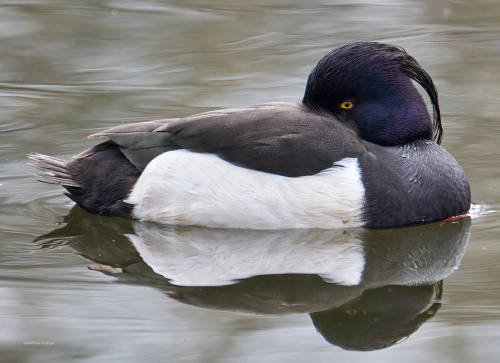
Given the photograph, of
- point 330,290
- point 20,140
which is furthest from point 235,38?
point 330,290

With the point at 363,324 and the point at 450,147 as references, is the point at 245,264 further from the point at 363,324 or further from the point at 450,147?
the point at 450,147

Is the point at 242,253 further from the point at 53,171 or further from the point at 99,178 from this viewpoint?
the point at 53,171

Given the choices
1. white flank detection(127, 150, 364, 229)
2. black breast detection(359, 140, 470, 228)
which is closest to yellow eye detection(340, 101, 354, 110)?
black breast detection(359, 140, 470, 228)

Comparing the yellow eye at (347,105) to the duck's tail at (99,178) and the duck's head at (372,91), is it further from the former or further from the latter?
the duck's tail at (99,178)

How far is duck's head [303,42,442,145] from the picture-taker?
5723 mm

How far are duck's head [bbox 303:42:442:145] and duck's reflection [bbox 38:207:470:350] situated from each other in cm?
62

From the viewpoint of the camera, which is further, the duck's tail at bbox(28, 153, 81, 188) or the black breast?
the duck's tail at bbox(28, 153, 81, 188)

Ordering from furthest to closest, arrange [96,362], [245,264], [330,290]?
[245,264] < [330,290] < [96,362]

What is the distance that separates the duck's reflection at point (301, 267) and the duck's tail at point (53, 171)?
0.25 metres

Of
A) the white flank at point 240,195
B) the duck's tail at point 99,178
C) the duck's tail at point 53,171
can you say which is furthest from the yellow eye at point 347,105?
the duck's tail at point 53,171

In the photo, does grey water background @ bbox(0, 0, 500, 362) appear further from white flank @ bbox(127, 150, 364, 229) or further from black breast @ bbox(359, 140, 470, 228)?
white flank @ bbox(127, 150, 364, 229)

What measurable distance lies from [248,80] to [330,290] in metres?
3.62

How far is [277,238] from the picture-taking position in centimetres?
556

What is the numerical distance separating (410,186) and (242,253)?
1053 millimetres
